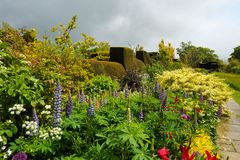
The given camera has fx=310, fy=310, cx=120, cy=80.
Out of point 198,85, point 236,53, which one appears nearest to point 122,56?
point 198,85

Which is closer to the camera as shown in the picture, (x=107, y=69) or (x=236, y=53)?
(x=107, y=69)

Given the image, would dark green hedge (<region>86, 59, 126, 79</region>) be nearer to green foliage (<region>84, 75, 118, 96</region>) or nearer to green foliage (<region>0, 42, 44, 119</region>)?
green foliage (<region>84, 75, 118, 96</region>)

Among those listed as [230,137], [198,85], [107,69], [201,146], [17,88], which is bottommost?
[230,137]

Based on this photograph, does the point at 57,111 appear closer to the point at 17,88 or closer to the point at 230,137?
the point at 17,88

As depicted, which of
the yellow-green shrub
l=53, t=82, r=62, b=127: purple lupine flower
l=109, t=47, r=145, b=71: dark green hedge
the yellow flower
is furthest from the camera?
l=109, t=47, r=145, b=71: dark green hedge

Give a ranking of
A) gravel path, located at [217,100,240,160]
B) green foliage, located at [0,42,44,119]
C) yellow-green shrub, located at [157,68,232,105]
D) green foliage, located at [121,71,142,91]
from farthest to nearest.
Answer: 1. green foliage, located at [121,71,142,91]
2. yellow-green shrub, located at [157,68,232,105]
3. gravel path, located at [217,100,240,160]
4. green foliage, located at [0,42,44,119]

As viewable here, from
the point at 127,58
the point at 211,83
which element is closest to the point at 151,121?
the point at 211,83

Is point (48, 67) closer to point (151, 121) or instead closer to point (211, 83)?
point (151, 121)

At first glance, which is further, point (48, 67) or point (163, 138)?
point (48, 67)

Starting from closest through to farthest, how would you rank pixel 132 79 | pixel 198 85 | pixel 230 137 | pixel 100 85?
pixel 230 137, pixel 198 85, pixel 100 85, pixel 132 79

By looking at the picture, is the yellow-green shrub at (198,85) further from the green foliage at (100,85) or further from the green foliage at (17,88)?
the green foliage at (17,88)

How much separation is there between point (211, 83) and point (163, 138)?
272 inches

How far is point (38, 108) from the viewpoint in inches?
181

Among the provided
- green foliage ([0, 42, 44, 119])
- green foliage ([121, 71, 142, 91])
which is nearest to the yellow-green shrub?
green foliage ([121, 71, 142, 91])
